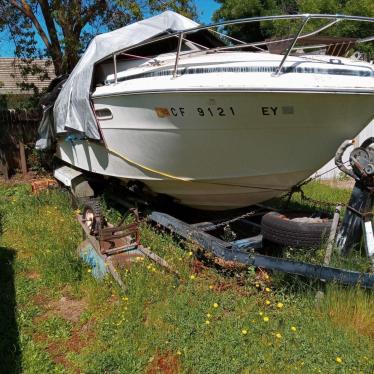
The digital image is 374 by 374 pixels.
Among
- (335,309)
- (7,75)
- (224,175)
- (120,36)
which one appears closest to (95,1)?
(120,36)

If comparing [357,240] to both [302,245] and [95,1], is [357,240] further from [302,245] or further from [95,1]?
[95,1]

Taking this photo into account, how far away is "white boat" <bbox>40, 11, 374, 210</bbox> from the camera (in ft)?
12.7

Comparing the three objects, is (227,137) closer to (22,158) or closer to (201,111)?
(201,111)

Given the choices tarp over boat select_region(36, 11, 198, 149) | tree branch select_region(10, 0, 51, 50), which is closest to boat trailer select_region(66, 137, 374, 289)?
tarp over boat select_region(36, 11, 198, 149)

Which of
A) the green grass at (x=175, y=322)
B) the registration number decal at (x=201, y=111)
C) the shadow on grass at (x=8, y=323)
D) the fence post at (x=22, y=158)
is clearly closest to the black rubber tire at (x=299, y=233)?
the green grass at (x=175, y=322)

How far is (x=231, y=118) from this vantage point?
162 inches

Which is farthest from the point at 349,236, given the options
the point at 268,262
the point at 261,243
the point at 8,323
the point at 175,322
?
the point at 8,323

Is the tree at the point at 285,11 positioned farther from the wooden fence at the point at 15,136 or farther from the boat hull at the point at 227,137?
the boat hull at the point at 227,137

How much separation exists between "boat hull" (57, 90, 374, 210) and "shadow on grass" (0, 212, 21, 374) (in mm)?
1812

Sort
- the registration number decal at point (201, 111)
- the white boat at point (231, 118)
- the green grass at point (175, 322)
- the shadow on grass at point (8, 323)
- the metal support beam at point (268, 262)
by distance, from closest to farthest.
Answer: the green grass at point (175, 322) < the shadow on grass at point (8, 323) < the metal support beam at point (268, 262) < the white boat at point (231, 118) < the registration number decal at point (201, 111)

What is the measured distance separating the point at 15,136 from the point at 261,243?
785cm

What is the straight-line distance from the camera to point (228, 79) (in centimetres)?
400

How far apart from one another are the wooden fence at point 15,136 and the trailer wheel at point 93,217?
523 centimetres

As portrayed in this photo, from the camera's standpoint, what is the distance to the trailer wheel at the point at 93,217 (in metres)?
5.04
